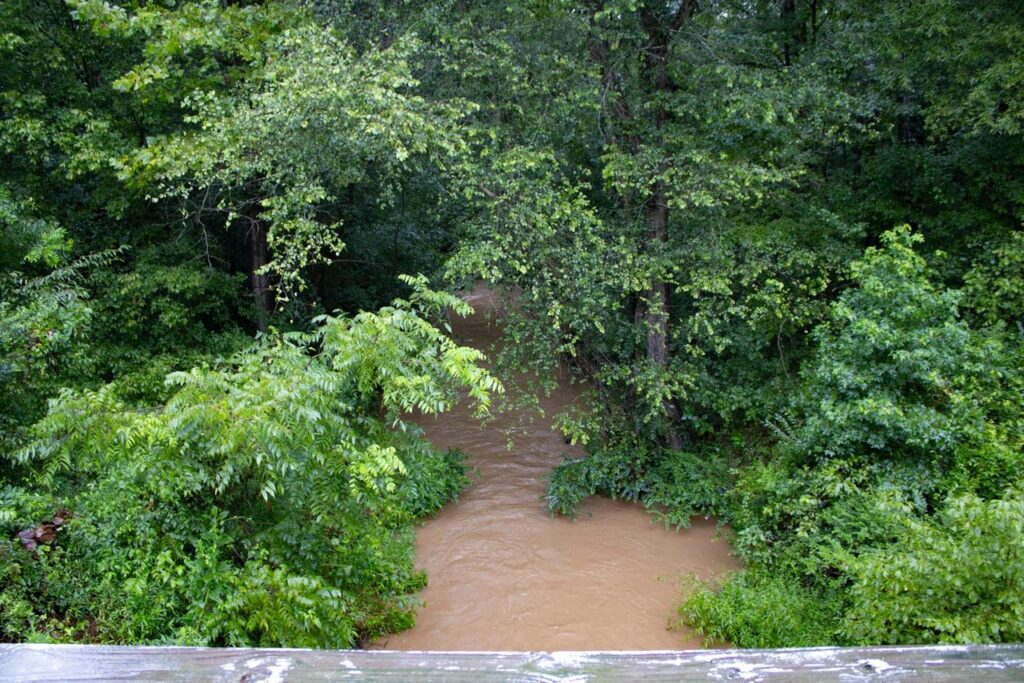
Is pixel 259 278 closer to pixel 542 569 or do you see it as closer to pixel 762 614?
pixel 542 569

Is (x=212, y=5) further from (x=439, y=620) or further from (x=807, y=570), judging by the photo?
(x=807, y=570)

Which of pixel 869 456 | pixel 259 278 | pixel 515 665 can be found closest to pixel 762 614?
pixel 869 456

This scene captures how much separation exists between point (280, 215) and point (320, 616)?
4691 mm

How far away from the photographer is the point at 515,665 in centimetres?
127

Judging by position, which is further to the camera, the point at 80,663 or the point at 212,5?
the point at 212,5

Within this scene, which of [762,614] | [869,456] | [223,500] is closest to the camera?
[223,500]

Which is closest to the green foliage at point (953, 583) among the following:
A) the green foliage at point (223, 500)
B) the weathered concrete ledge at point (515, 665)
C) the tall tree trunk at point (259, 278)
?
the green foliage at point (223, 500)

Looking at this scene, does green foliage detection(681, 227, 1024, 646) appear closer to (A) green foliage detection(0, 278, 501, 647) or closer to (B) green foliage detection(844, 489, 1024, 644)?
(B) green foliage detection(844, 489, 1024, 644)

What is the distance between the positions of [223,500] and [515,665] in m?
4.20

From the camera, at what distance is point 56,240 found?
7.36 metres

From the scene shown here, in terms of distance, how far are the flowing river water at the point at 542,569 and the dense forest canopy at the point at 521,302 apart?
32 cm

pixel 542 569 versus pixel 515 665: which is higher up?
pixel 515 665

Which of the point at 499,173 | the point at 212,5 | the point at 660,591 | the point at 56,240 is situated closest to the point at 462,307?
the point at 499,173

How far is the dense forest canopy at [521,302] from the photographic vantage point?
182 inches
